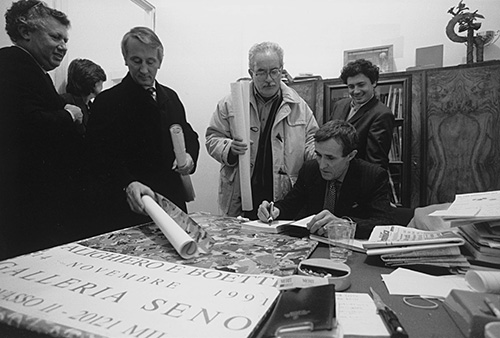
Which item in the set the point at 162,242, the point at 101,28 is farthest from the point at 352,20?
the point at 162,242

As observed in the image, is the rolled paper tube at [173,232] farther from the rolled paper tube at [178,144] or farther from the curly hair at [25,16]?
the curly hair at [25,16]

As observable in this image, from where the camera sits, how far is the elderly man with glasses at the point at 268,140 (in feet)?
5.79

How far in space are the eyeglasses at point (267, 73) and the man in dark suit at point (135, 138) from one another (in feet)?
1.58

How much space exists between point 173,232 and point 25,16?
2.12 feet

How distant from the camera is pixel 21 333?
0.48m

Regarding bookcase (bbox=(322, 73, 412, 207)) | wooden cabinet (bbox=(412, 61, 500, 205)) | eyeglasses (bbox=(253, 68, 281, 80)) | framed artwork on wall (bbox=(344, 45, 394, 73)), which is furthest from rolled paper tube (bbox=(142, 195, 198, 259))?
framed artwork on wall (bbox=(344, 45, 394, 73))

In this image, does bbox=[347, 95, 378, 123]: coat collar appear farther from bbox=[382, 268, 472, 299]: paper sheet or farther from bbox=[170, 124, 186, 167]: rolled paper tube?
bbox=[382, 268, 472, 299]: paper sheet

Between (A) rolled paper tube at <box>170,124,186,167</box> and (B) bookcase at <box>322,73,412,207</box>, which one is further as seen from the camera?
(B) bookcase at <box>322,73,412,207</box>

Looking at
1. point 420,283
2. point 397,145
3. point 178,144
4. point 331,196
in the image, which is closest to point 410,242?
point 420,283

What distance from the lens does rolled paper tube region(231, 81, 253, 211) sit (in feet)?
5.31

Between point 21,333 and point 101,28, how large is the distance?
0.98 meters

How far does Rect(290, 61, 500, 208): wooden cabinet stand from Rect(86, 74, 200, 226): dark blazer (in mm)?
2064

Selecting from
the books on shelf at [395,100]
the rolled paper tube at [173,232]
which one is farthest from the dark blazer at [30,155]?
the books on shelf at [395,100]

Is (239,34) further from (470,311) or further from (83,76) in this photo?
(470,311)
